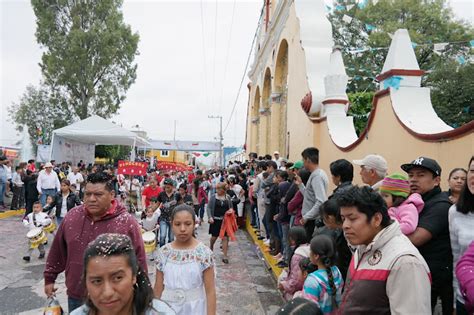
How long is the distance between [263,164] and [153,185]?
8.27ft

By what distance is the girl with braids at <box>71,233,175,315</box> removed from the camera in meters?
1.70

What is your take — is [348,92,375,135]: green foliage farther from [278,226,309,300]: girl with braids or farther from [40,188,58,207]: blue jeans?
Answer: [278,226,309,300]: girl with braids

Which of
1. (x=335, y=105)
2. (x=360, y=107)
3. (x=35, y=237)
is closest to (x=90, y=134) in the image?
(x=35, y=237)

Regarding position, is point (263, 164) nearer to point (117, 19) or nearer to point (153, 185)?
point (153, 185)

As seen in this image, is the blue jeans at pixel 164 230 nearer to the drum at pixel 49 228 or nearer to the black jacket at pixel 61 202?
the black jacket at pixel 61 202

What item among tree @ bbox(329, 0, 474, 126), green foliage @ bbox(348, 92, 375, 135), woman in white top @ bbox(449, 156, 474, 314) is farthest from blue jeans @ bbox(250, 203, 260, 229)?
tree @ bbox(329, 0, 474, 126)

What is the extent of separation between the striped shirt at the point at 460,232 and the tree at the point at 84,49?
27.7 m

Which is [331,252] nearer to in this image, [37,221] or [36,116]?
[37,221]

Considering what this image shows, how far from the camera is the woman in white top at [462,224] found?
2357mm

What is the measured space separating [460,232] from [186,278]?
1.95 m

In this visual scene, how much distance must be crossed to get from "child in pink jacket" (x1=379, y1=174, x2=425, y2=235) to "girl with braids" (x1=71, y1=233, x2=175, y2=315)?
5.32 ft

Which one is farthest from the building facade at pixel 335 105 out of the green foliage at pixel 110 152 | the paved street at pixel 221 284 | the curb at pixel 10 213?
the green foliage at pixel 110 152

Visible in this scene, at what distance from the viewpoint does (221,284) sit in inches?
242

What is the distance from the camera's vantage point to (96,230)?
9.44 ft
